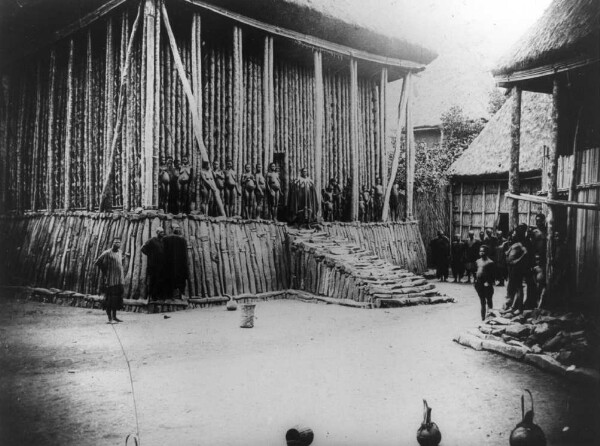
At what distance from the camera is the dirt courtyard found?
3820 mm

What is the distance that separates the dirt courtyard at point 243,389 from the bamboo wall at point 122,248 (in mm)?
415

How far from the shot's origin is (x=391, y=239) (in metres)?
10.0

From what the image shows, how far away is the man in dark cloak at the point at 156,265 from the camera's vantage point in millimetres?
5828

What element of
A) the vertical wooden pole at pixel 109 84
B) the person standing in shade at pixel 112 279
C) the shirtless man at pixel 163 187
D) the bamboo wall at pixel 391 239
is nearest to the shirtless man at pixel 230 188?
the shirtless man at pixel 163 187

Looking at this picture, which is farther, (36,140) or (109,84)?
(109,84)

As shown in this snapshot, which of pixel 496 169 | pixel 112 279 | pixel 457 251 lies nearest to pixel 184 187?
pixel 112 279

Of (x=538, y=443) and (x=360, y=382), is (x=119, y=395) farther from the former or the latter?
(x=538, y=443)

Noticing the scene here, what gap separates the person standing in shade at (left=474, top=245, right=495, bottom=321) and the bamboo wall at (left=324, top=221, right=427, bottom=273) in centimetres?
271

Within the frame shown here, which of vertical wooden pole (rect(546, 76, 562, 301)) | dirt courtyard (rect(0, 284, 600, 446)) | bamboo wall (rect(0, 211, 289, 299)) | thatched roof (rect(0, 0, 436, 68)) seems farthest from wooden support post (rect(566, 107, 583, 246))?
bamboo wall (rect(0, 211, 289, 299))

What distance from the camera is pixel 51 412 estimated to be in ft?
12.5

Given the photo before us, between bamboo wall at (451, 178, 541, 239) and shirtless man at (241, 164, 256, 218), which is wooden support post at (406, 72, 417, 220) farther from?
shirtless man at (241, 164, 256, 218)

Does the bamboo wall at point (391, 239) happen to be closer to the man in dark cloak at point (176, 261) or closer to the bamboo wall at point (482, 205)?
the bamboo wall at point (482, 205)

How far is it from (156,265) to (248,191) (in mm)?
4373

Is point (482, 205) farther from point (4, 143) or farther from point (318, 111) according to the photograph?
point (318, 111)
